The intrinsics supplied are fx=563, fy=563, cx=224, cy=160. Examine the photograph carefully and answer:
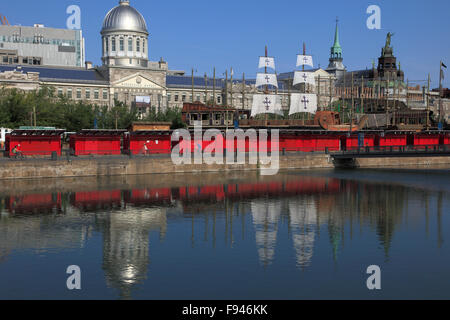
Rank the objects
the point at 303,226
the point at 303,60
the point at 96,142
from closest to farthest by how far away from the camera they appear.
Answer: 1. the point at 303,226
2. the point at 96,142
3. the point at 303,60

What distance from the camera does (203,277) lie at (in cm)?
2236

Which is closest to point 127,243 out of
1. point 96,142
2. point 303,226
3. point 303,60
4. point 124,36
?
point 303,226

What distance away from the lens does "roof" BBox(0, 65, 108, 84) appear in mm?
114625

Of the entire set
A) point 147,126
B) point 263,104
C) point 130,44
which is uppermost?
point 130,44

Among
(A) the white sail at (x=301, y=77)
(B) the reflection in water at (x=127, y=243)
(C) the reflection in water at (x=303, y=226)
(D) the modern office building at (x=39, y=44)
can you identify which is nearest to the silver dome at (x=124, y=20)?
(A) the white sail at (x=301, y=77)

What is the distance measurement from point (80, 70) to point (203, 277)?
11136cm

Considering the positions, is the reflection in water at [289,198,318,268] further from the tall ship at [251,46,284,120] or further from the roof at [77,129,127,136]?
the tall ship at [251,46,284,120]

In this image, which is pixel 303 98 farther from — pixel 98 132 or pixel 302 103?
pixel 98 132

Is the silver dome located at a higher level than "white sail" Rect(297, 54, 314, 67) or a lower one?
higher

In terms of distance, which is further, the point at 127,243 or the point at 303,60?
the point at 303,60

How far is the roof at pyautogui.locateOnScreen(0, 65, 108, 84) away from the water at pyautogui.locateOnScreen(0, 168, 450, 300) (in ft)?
233

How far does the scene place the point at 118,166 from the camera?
55.3m

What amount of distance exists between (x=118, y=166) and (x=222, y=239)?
28.3 metres

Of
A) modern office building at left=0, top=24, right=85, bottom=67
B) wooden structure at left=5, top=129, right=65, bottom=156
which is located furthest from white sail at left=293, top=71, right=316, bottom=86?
modern office building at left=0, top=24, right=85, bottom=67
